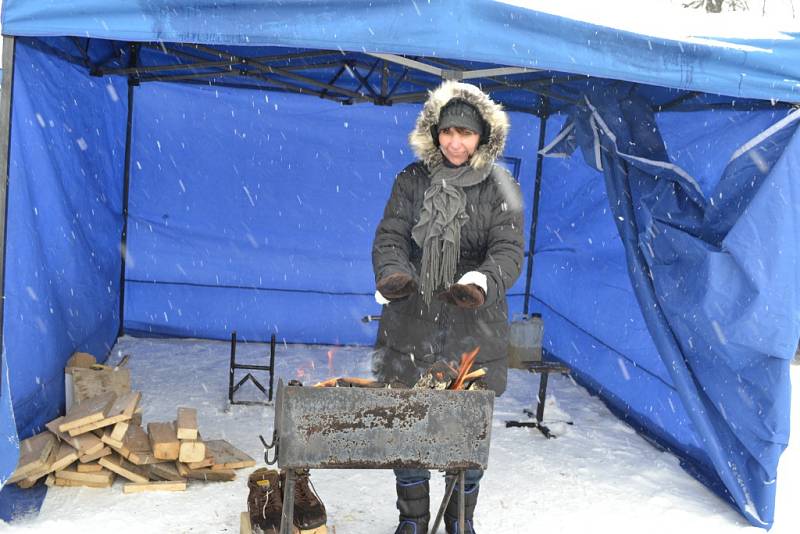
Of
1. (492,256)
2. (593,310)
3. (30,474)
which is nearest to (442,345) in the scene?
(492,256)

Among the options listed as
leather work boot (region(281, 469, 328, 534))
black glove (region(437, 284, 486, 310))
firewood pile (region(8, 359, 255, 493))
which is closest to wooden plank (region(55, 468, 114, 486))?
firewood pile (region(8, 359, 255, 493))

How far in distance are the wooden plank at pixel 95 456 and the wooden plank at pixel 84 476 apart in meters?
0.07

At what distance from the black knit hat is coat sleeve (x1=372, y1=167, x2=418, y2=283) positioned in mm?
273

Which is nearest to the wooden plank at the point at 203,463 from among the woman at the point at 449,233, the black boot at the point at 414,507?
the black boot at the point at 414,507

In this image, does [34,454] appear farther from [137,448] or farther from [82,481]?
[137,448]

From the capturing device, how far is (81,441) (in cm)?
391

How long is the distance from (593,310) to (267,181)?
3167 mm

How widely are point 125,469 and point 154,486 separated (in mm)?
189

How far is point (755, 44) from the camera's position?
3.44m

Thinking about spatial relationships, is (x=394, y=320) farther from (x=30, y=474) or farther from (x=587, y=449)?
(x=587, y=449)

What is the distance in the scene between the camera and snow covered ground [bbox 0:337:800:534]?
3.67 m

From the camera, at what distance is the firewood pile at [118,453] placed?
3.87 metres

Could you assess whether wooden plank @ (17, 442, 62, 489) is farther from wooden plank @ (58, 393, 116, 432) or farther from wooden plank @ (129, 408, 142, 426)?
wooden plank @ (129, 408, 142, 426)

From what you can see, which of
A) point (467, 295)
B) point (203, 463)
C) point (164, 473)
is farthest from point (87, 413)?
point (467, 295)
